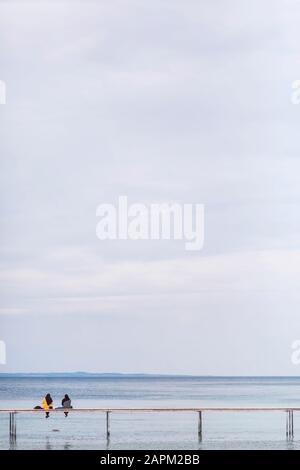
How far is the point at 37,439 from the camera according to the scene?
2038cm

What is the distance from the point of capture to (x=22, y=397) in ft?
162

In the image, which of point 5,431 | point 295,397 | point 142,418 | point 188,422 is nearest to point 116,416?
point 142,418

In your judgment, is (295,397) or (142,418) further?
(295,397)

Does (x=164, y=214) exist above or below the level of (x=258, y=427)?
above

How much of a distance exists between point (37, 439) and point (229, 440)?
140 inches

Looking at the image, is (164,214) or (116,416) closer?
(164,214)

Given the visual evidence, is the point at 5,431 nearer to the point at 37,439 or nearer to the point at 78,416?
the point at 37,439
